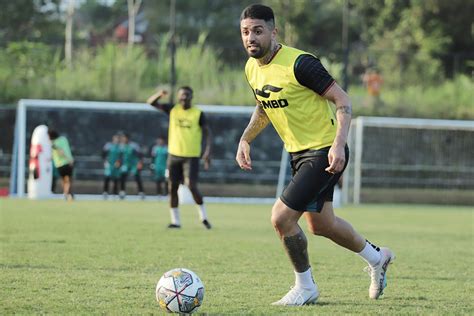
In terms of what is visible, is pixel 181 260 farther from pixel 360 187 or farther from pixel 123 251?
pixel 360 187

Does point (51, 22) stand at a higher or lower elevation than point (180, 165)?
higher

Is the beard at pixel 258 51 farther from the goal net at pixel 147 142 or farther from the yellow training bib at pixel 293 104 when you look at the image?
the goal net at pixel 147 142

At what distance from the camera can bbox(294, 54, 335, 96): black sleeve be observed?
713cm

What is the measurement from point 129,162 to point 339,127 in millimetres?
20892

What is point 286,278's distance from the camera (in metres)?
9.08

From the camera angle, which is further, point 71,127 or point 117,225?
point 71,127

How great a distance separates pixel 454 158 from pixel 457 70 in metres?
3.24

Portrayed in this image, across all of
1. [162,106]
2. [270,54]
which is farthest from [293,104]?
[162,106]

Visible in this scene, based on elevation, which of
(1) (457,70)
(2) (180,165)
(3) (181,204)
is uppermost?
(1) (457,70)

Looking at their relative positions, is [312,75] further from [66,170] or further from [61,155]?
[66,170]

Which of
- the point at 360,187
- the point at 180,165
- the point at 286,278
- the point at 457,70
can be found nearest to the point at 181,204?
the point at 360,187

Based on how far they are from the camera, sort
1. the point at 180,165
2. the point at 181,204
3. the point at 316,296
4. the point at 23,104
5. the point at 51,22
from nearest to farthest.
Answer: the point at 316,296 < the point at 180,165 < the point at 181,204 < the point at 23,104 < the point at 51,22

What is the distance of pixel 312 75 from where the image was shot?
23.4 feet

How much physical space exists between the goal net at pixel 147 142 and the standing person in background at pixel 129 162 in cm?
120
